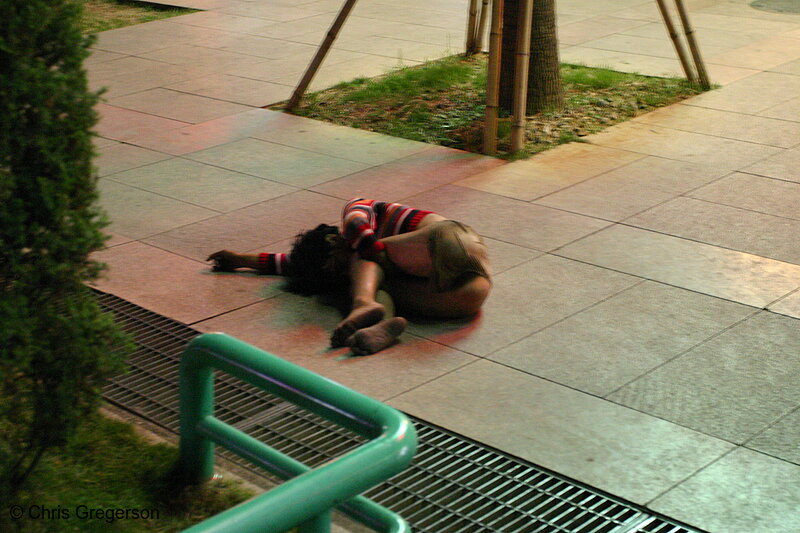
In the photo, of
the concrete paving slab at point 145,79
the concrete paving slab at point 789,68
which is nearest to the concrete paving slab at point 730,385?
the concrete paving slab at point 789,68

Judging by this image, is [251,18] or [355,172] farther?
[251,18]

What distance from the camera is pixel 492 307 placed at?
512 centimetres

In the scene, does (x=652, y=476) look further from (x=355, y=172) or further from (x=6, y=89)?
(x=355, y=172)

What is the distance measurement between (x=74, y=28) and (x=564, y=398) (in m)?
2.49

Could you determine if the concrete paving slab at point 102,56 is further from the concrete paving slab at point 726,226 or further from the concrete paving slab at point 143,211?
the concrete paving slab at point 726,226

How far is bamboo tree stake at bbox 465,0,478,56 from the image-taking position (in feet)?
33.7

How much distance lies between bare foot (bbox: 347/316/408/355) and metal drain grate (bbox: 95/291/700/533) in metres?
0.48

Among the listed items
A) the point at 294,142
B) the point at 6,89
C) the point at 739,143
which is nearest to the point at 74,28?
the point at 6,89

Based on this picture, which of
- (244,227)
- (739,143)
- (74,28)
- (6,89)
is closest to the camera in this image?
(6,89)

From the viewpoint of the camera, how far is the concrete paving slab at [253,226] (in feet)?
19.4

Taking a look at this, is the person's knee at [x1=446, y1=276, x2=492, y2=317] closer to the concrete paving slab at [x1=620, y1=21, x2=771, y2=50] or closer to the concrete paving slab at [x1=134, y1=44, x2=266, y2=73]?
the concrete paving slab at [x1=134, y1=44, x2=266, y2=73]

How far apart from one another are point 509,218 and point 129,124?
386 centimetres

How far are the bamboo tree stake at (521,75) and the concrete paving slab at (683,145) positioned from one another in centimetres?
70

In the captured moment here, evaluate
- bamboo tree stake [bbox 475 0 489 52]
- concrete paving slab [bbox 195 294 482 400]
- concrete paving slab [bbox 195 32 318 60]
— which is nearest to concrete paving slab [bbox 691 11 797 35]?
bamboo tree stake [bbox 475 0 489 52]
